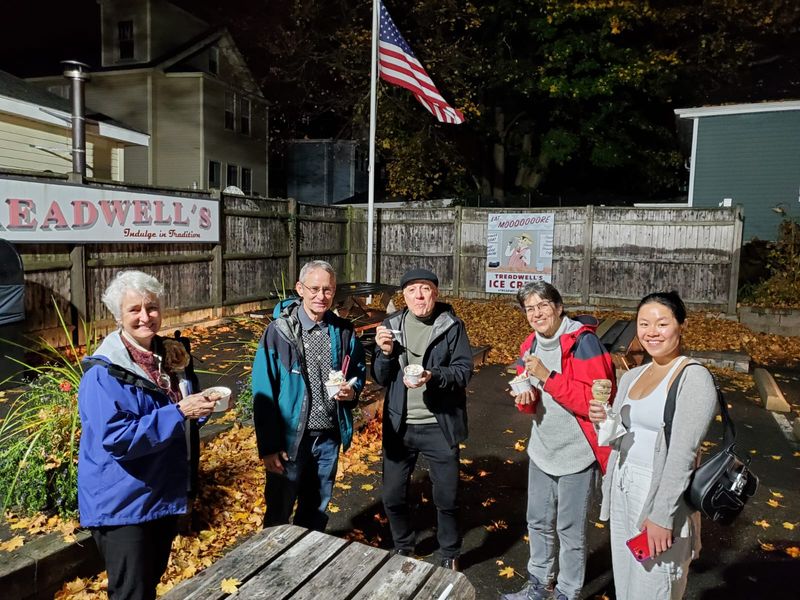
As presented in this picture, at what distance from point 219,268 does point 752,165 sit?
574 inches

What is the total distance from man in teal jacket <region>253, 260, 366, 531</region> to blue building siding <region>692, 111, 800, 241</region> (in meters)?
16.4

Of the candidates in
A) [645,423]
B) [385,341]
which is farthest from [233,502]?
[645,423]

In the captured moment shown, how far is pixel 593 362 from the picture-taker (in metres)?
3.04

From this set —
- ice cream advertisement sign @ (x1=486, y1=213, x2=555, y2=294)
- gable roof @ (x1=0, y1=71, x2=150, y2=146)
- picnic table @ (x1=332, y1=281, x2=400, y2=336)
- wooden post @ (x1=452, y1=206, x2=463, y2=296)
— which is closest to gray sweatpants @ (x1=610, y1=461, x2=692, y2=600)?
picnic table @ (x1=332, y1=281, x2=400, y2=336)

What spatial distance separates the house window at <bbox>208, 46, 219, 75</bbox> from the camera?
23.9 metres

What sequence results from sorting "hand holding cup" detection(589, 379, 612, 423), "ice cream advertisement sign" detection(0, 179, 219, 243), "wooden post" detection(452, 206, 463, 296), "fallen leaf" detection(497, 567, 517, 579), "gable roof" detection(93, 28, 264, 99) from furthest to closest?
"gable roof" detection(93, 28, 264, 99) < "wooden post" detection(452, 206, 463, 296) < "ice cream advertisement sign" detection(0, 179, 219, 243) < "fallen leaf" detection(497, 567, 517, 579) < "hand holding cup" detection(589, 379, 612, 423)

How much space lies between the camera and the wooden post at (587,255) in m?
14.1

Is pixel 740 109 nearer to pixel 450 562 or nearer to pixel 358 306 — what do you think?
pixel 358 306

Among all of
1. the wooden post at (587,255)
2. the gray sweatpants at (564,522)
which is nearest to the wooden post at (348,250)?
the wooden post at (587,255)

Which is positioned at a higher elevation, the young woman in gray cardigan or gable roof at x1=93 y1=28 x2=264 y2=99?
gable roof at x1=93 y1=28 x2=264 y2=99

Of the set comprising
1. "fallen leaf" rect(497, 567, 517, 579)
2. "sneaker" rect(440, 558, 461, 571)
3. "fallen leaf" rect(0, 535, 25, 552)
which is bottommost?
"fallen leaf" rect(497, 567, 517, 579)

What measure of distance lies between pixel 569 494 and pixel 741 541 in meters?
1.96

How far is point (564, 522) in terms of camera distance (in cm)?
312

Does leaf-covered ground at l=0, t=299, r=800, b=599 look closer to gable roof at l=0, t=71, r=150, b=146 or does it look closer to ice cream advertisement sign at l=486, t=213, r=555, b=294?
ice cream advertisement sign at l=486, t=213, r=555, b=294
